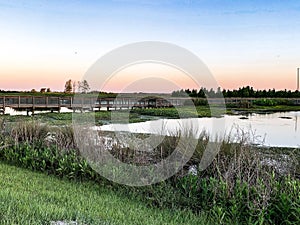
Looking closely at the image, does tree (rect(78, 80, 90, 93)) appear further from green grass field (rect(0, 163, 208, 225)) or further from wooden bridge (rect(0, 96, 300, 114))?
wooden bridge (rect(0, 96, 300, 114))

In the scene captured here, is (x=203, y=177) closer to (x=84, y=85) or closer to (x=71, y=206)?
(x=71, y=206)

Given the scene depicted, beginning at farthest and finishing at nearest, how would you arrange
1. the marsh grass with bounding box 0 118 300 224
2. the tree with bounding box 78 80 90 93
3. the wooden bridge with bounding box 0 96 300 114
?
1. the wooden bridge with bounding box 0 96 300 114
2. the tree with bounding box 78 80 90 93
3. the marsh grass with bounding box 0 118 300 224

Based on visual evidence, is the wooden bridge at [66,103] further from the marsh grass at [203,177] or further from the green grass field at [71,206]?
the green grass field at [71,206]

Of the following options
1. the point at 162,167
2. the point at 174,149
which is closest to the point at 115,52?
the point at 174,149

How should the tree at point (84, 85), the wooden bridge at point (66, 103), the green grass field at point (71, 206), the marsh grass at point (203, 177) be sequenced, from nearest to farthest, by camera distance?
the green grass field at point (71, 206), the marsh grass at point (203, 177), the tree at point (84, 85), the wooden bridge at point (66, 103)

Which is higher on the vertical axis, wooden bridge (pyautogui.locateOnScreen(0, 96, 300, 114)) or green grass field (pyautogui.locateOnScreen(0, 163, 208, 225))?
wooden bridge (pyautogui.locateOnScreen(0, 96, 300, 114))

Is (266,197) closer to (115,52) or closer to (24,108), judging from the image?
(115,52)

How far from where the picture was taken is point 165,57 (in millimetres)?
8227

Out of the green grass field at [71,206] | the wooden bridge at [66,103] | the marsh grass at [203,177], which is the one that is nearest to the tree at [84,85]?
the marsh grass at [203,177]

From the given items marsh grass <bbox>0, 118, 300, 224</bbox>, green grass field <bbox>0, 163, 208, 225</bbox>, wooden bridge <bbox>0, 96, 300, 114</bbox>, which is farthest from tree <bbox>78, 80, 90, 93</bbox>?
wooden bridge <bbox>0, 96, 300, 114</bbox>

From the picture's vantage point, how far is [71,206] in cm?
417

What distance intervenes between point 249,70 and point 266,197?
18.4m

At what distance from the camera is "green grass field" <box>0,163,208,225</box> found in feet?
12.1

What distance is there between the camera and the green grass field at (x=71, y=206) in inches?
145
